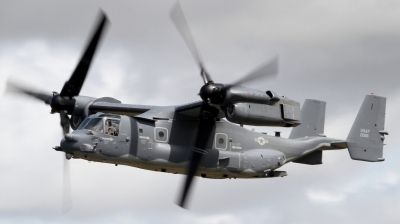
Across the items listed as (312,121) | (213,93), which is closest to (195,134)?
(213,93)

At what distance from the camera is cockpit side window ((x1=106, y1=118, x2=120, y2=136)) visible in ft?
103

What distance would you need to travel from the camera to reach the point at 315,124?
38.2 meters

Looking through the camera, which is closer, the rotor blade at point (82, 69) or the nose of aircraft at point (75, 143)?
the nose of aircraft at point (75, 143)

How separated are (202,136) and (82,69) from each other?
5.55 meters

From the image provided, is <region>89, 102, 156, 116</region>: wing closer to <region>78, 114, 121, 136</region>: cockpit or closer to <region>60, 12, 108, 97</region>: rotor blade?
<region>60, 12, 108, 97</region>: rotor blade

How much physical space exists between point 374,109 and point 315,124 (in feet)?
9.16

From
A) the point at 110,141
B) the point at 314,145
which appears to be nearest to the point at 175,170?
the point at 110,141

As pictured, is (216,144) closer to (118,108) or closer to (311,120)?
(118,108)

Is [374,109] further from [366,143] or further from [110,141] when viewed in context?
[110,141]

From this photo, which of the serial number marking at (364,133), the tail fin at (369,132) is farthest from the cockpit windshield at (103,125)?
the serial number marking at (364,133)

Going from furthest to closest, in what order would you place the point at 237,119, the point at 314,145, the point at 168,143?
1. the point at 314,145
2. the point at 168,143
3. the point at 237,119

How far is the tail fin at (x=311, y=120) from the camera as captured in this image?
37.9 m

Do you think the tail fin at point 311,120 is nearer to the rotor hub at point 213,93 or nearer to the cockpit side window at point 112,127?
the rotor hub at point 213,93

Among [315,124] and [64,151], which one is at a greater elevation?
[315,124]
